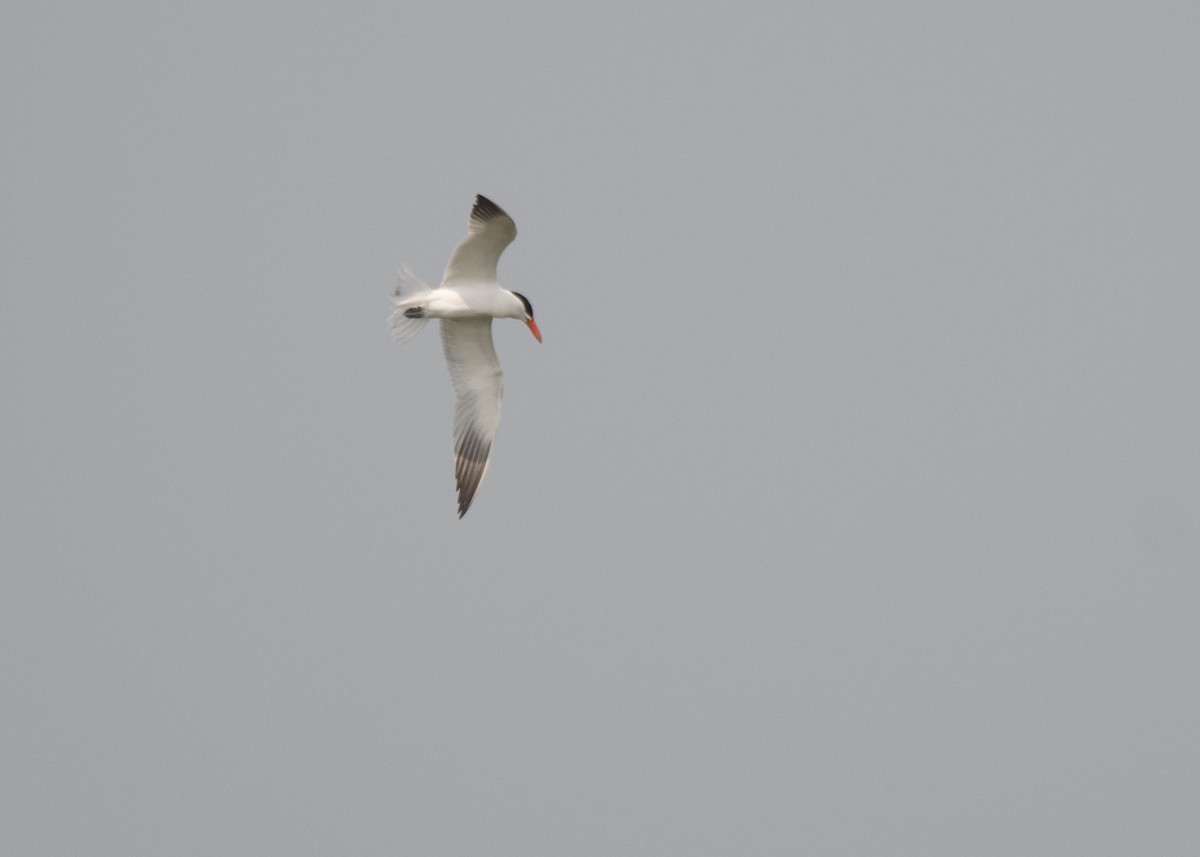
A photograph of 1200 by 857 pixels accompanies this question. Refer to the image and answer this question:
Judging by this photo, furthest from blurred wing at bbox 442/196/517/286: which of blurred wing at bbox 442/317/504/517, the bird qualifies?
blurred wing at bbox 442/317/504/517

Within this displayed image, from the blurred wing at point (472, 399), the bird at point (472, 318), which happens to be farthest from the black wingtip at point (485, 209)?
the blurred wing at point (472, 399)

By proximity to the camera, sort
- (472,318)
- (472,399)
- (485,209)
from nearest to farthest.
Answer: (485,209) → (472,318) → (472,399)

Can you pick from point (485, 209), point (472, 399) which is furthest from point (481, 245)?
point (472, 399)

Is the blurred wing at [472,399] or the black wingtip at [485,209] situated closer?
the black wingtip at [485,209]

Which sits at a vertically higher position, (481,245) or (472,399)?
(481,245)

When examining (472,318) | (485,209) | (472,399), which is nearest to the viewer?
(485,209)

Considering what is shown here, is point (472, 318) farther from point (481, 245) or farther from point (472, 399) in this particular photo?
point (481, 245)

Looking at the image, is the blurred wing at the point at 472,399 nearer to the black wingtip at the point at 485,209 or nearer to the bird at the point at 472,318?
the bird at the point at 472,318

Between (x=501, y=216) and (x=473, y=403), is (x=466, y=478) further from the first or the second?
(x=501, y=216)

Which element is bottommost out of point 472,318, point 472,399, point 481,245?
point 472,399

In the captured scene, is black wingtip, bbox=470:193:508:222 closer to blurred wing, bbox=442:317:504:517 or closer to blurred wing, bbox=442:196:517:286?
blurred wing, bbox=442:196:517:286

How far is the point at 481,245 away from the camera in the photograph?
19.0 metres

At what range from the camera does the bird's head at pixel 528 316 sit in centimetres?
1998

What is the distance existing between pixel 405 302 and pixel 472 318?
969mm
